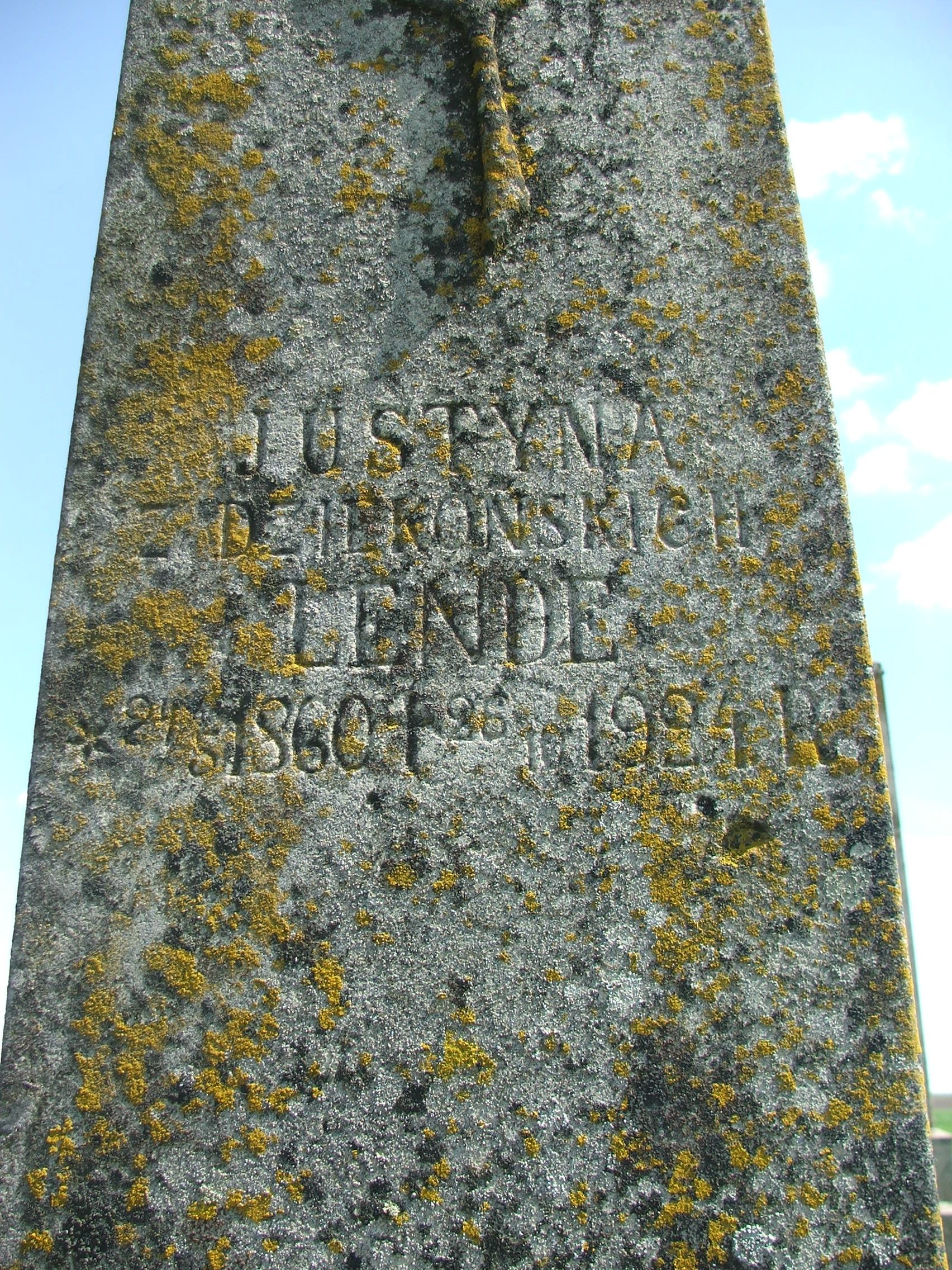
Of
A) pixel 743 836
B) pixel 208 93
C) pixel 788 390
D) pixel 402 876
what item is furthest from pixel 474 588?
pixel 208 93

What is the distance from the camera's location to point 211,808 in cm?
214

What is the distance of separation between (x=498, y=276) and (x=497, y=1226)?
2192 mm

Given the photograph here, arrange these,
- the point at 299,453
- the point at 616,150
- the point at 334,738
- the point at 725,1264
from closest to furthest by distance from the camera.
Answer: the point at 725,1264 → the point at 334,738 → the point at 299,453 → the point at 616,150

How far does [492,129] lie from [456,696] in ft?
5.03

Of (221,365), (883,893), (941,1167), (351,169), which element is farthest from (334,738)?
→ (941,1167)

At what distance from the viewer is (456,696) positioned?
2189mm

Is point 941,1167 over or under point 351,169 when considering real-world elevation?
under

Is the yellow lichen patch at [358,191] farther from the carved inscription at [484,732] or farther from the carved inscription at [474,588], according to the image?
the carved inscription at [484,732]

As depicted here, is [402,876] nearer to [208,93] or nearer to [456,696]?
[456,696]

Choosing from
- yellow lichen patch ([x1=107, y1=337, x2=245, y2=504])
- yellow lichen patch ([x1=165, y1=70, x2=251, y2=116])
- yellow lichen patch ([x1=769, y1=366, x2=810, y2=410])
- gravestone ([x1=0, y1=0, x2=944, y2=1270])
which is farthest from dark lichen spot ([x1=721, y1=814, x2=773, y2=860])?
yellow lichen patch ([x1=165, y1=70, x2=251, y2=116])

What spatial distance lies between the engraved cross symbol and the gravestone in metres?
0.01

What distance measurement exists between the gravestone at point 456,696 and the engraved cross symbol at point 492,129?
1 centimetres

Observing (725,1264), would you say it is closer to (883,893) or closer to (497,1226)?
(497,1226)

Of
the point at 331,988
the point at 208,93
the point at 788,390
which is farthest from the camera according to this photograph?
the point at 208,93
